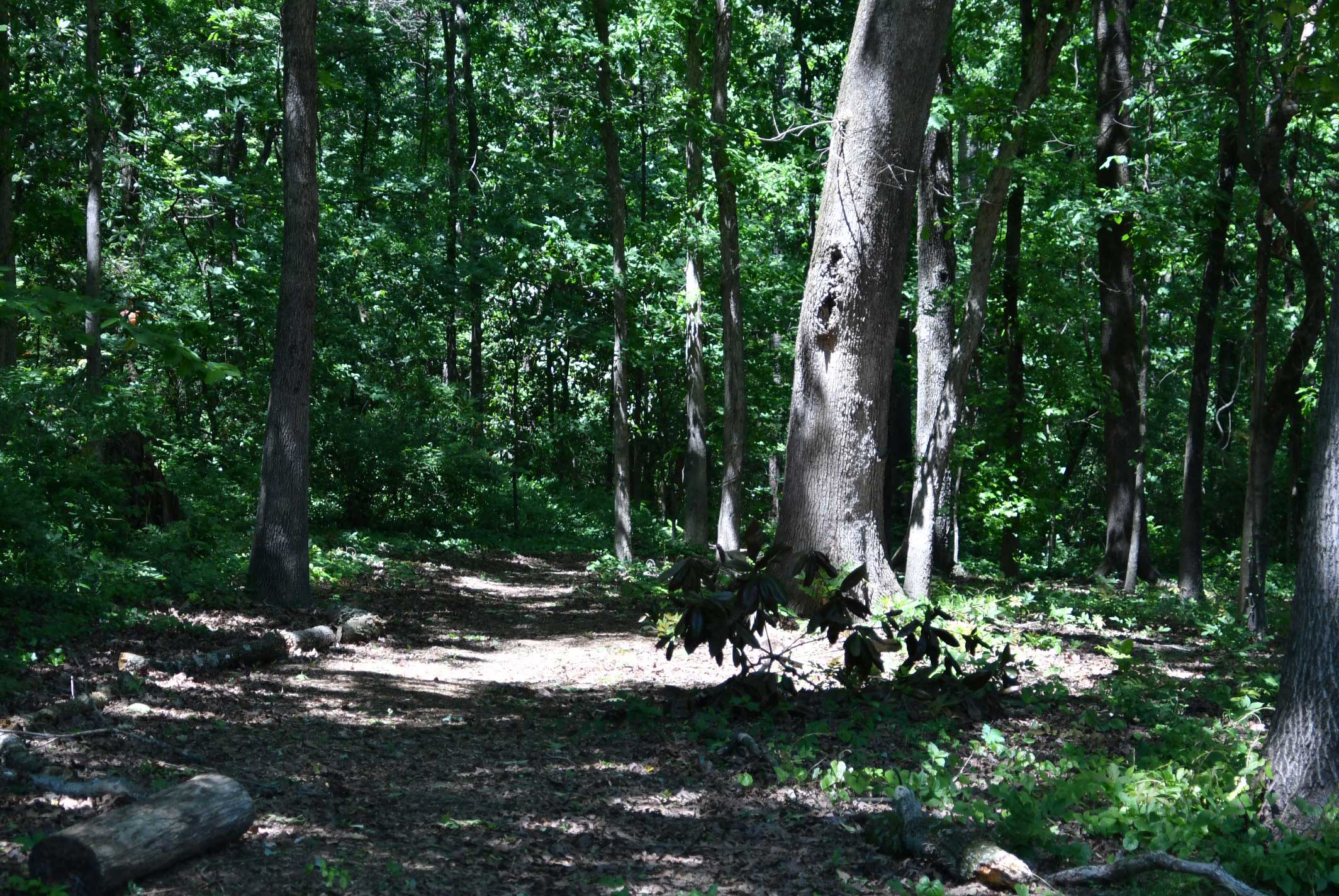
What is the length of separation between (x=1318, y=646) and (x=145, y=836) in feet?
16.4

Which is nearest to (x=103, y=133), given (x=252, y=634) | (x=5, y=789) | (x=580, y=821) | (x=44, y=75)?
(x=44, y=75)

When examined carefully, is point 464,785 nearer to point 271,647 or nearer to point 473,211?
point 271,647

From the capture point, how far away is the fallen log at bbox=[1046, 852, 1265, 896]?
377cm

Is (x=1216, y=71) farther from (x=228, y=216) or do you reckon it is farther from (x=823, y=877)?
Result: (x=228, y=216)

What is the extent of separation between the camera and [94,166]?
48.8ft

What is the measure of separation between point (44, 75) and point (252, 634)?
13043mm

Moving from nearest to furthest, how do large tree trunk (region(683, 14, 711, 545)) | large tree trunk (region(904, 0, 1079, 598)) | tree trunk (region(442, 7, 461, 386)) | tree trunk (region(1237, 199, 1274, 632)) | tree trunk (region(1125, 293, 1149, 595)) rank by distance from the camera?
large tree trunk (region(904, 0, 1079, 598)) < tree trunk (region(1237, 199, 1274, 632)) < large tree trunk (region(683, 14, 711, 545)) < tree trunk (region(1125, 293, 1149, 595)) < tree trunk (region(442, 7, 461, 386))

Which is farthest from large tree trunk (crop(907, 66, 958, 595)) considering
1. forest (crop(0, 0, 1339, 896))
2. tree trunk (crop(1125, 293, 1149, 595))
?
tree trunk (crop(1125, 293, 1149, 595))

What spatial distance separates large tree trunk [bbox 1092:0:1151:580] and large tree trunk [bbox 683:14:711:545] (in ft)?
20.1

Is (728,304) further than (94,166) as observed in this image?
Yes

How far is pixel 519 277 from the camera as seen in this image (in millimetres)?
24062

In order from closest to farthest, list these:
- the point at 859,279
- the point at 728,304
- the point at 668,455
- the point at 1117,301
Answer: the point at 859,279 < the point at 728,304 < the point at 1117,301 < the point at 668,455

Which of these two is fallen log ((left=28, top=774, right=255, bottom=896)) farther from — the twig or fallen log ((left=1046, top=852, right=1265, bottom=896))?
fallen log ((left=1046, top=852, right=1265, bottom=896))

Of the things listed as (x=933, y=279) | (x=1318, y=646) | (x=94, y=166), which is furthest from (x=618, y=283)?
(x=1318, y=646)
